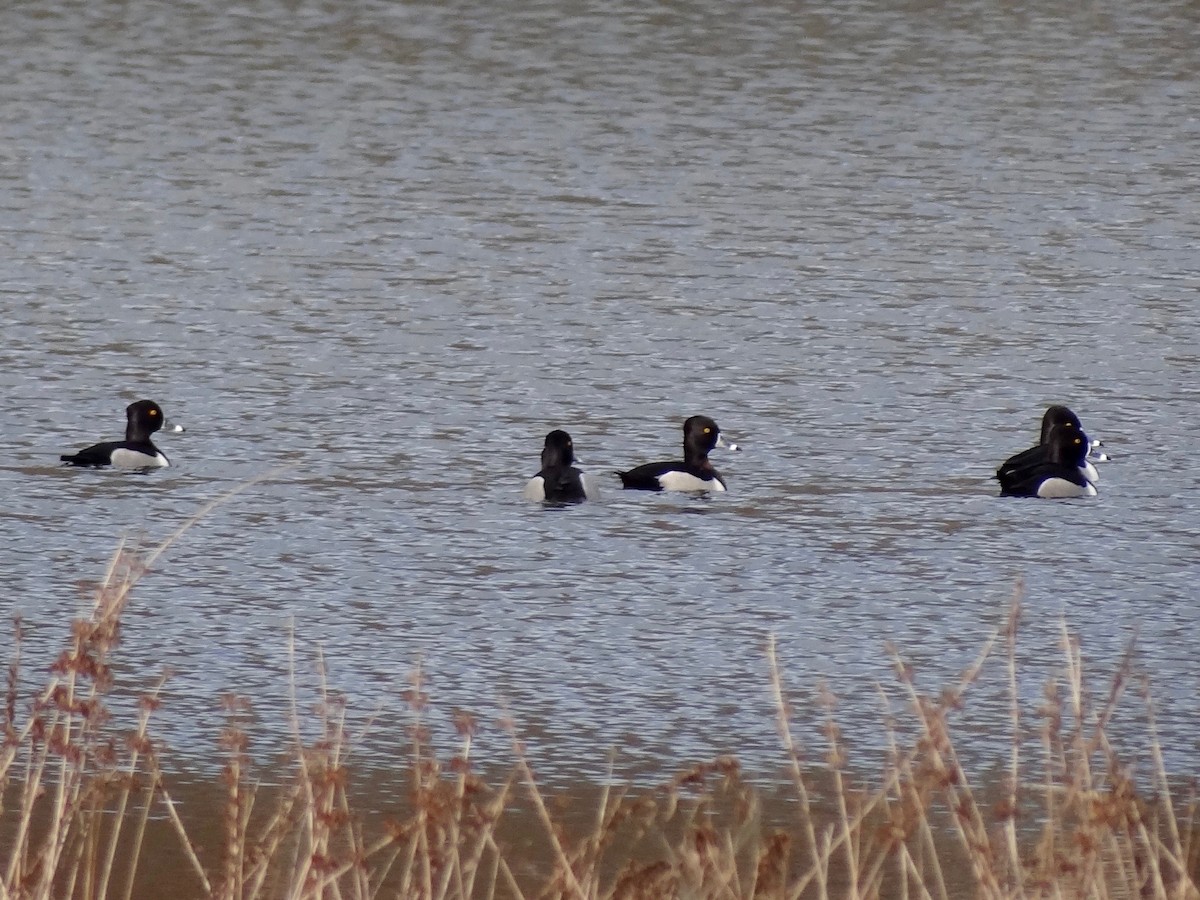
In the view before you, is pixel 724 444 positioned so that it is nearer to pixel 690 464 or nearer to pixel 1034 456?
pixel 690 464

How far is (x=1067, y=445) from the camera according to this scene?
526 inches

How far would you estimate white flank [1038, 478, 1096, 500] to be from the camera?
13211mm

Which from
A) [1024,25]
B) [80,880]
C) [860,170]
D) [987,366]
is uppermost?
[1024,25]

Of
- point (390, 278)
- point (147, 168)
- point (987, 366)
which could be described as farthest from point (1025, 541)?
point (147, 168)

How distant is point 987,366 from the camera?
16.8 meters

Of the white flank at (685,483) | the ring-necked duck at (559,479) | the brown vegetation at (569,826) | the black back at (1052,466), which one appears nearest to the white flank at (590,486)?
the ring-necked duck at (559,479)

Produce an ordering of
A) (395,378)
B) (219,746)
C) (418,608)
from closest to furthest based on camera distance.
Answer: (219,746)
(418,608)
(395,378)

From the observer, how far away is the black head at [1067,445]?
13.3m

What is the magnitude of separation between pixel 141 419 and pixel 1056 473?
16.6ft

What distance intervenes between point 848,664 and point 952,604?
126 centimetres

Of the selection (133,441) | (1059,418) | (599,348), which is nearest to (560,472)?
(133,441)

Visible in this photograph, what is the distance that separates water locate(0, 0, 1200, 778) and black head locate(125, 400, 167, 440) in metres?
0.31

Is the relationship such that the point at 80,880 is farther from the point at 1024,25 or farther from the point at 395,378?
the point at 1024,25

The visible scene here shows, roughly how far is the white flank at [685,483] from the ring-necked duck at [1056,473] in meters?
1.60
